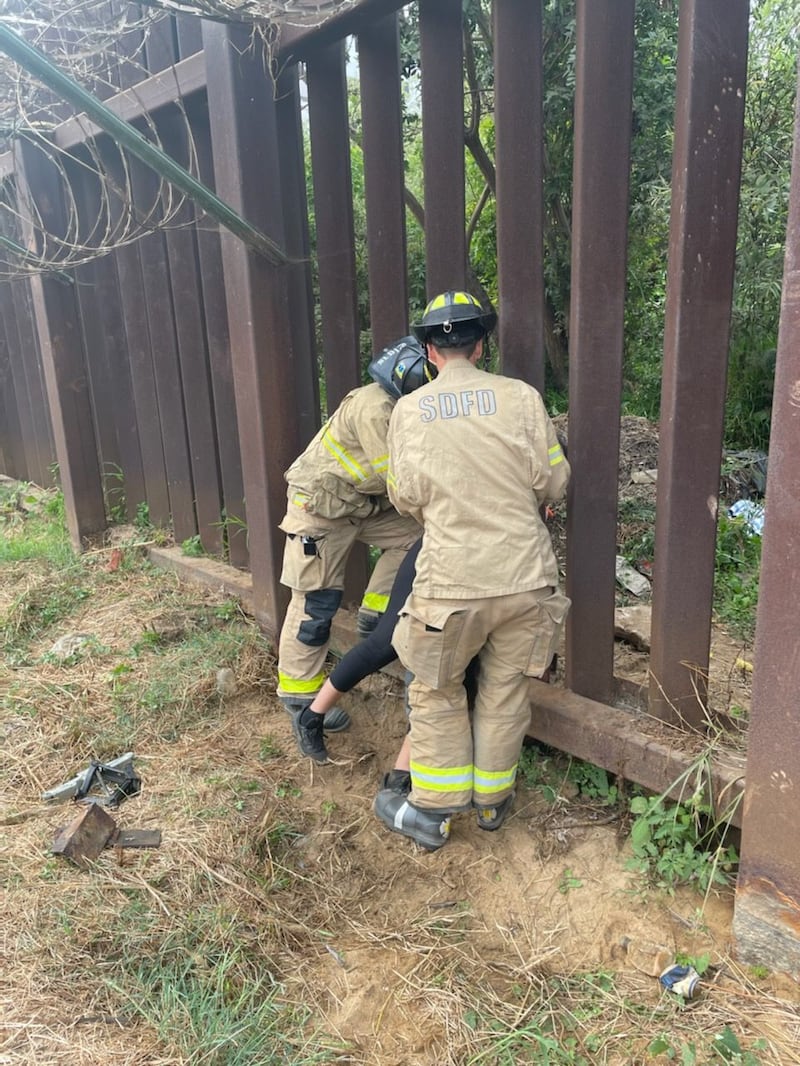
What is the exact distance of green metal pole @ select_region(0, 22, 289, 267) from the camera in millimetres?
2455

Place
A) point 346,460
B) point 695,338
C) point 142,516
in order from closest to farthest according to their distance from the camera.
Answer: point 695,338, point 346,460, point 142,516

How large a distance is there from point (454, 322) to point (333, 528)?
3.42ft

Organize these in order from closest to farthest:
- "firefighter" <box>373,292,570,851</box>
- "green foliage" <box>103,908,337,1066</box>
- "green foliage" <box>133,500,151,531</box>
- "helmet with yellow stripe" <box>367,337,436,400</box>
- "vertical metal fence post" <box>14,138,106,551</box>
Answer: "green foliage" <box>103,908,337,1066</box> < "firefighter" <box>373,292,570,851</box> < "helmet with yellow stripe" <box>367,337,436,400</box> < "vertical metal fence post" <box>14,138,106,551</box> < "green foliage" <box>133,500,151,531</box>

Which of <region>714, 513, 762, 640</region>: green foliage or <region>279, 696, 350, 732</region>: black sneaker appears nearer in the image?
<region>279, 696, 350, 732</region>: black sneaker

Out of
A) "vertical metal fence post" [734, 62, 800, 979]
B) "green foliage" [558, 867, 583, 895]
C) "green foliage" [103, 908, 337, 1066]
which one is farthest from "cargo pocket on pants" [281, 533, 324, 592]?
"vertical metal fence post" [734, 62, 800, 979]

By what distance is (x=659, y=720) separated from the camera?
2654 millimetres

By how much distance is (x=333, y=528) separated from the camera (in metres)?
3.32

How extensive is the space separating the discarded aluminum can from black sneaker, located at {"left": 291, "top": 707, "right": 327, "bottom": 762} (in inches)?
59.0

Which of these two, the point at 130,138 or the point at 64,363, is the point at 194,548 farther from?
the point at 130,138

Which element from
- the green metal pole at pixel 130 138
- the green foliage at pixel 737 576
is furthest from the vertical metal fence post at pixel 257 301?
the green foliage at pixel 737 576

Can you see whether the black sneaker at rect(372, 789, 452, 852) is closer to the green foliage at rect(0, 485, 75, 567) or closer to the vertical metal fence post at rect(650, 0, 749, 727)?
the vertical metal fence post at rect(650, 0, 749, 727)

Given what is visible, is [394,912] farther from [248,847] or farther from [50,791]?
[50,791]

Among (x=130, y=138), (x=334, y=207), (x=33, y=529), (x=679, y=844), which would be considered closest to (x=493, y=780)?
(x=679, y=844)

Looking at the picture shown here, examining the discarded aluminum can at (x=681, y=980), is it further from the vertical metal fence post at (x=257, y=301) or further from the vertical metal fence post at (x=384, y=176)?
the vertical metal fence post at (x=384, y=176)
